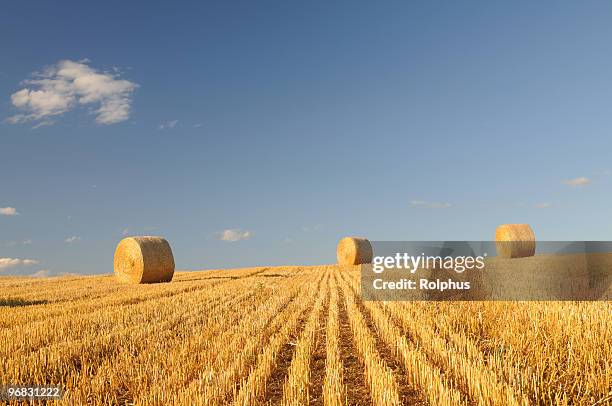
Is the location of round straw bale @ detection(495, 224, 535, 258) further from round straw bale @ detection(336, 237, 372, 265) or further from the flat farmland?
the flat farmland

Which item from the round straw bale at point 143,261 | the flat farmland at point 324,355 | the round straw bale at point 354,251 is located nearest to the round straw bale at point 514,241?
the round straw bale at point 354,251

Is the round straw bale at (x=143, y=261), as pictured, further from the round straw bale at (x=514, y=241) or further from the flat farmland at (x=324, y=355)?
the round straw bale at (x=514, y=241)

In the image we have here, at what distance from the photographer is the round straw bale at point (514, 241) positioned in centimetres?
2945

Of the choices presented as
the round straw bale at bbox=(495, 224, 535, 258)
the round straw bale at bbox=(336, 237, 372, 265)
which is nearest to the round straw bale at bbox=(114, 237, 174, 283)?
the round straw bale at bbox=(336, 237, 372, 265)

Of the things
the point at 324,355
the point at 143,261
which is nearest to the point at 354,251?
the point at 143,261

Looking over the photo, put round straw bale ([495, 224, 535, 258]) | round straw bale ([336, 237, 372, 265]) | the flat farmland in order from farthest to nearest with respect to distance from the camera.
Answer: round straw bale ([336, 237, 372, 265]) → round straw bale ([495, 224, 535, 258]) → the flat farmland

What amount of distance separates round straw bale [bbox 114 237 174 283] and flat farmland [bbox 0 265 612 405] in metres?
10.6

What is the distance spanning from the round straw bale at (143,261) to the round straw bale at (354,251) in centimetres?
1218

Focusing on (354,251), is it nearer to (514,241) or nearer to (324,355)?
(514,241)

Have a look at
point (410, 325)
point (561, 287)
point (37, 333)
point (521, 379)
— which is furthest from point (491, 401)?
point (561, 287)

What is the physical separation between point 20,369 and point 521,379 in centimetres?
519

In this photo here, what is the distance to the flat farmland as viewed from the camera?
4.45 metres

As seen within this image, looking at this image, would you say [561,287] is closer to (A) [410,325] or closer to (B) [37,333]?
(A) [410,325]

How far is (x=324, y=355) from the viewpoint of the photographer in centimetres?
613
